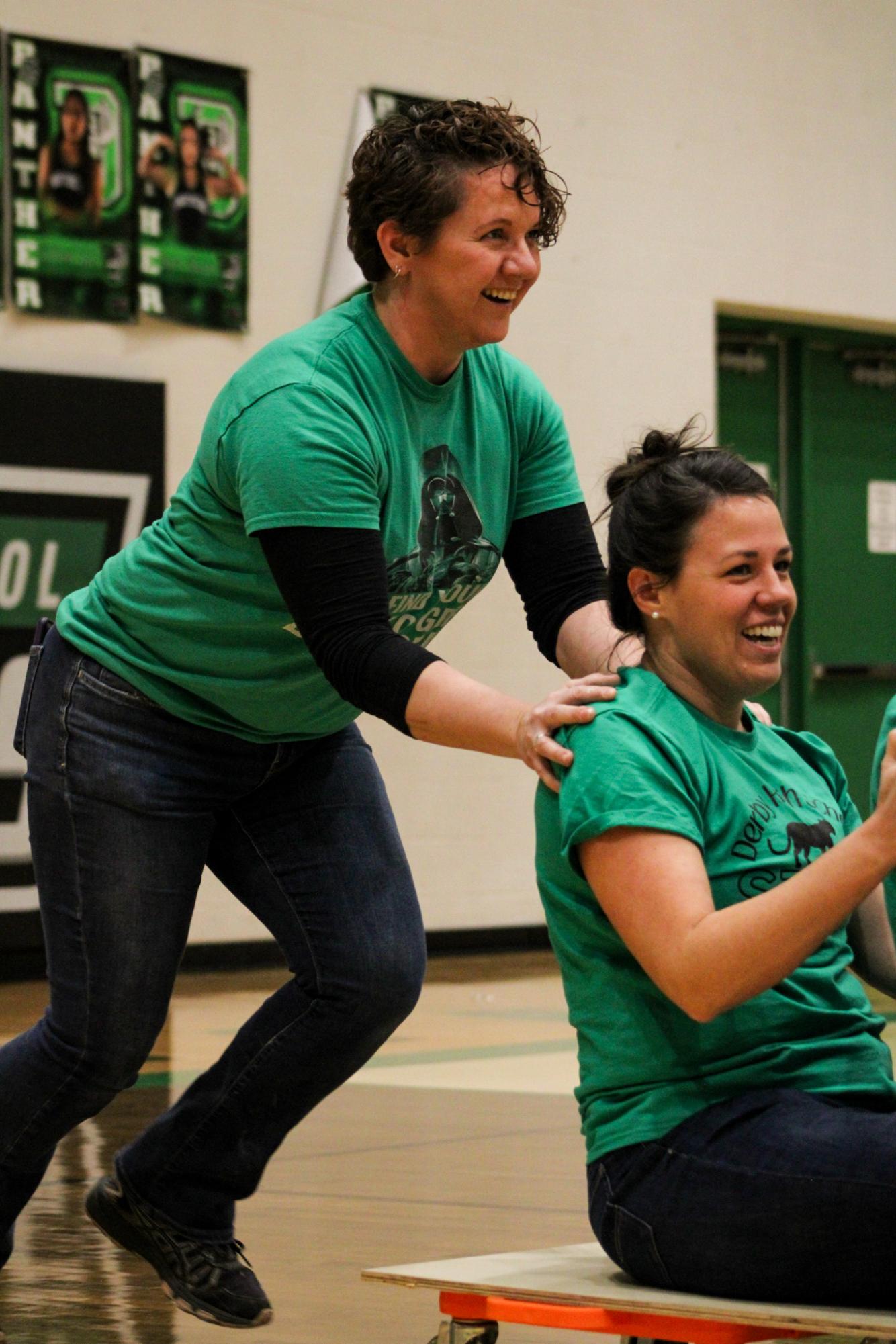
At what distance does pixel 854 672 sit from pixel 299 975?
21.5 feet

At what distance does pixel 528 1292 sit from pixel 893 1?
816cm

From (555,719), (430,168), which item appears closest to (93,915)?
(555,719)

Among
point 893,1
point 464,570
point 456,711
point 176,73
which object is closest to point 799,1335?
point 456,711

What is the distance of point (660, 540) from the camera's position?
1915 millimetres

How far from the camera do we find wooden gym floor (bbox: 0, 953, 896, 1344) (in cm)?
275

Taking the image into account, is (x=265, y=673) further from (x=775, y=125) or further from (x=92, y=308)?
(x=775, y=125)

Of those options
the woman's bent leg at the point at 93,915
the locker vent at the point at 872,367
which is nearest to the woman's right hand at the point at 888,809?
the woman's bent leg at the point at 93,915

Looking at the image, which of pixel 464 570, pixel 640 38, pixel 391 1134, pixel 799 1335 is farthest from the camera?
pixel 640 38

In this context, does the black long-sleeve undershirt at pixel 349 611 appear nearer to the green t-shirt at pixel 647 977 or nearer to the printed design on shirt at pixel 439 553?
the printed design on shirt at pixel 439 553

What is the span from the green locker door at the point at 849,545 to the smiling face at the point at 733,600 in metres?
6.86

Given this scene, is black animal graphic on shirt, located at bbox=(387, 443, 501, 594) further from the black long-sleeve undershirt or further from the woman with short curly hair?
the black long-sleeve undershirt

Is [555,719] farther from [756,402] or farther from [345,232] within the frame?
[756,402]

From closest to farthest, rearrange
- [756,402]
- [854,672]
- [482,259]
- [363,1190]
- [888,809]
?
[888,809] → [482,259] → [363,1190] → [756,402] → [854,672]

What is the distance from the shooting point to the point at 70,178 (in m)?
6.52
